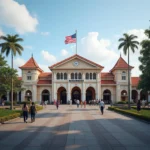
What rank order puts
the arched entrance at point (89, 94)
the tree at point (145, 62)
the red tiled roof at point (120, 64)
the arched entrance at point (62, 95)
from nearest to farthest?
1. the tree at point (145, 62)
2. the red tiled roof at point (120, 64)
3. the arched entrance at point (62, 95)
4. the arched entrance at point (89, 94)

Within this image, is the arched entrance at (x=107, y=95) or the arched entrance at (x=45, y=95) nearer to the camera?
the arched entrance at (x=45, y=95)

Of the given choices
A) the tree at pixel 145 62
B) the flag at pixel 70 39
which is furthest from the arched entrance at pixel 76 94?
the tree at pixel 145 62

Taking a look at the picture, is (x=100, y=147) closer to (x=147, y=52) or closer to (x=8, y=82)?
(x=147, y=52)

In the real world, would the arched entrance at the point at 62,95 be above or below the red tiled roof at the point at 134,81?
below

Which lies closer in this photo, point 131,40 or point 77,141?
point 77,141

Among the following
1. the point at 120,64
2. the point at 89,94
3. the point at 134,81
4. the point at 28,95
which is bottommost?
the point at 28,95

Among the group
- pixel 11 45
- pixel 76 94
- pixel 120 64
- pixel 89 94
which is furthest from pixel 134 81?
pixel 11 45

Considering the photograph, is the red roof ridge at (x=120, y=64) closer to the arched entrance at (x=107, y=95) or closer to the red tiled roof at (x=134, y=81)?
the red tiled roof at (x=134, y=81)

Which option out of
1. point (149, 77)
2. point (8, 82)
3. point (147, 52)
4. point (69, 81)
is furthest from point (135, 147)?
point (69, 81)

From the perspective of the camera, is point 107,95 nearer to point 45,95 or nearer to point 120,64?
point 120,64

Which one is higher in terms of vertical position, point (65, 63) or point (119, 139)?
point (65, 63)

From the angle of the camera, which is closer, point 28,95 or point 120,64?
point 28,95

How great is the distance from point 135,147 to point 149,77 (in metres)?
29.9

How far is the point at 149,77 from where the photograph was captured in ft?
126
